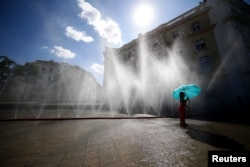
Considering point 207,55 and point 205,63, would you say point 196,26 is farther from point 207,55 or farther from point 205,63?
point 205,63

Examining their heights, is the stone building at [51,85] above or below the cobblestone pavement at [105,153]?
above

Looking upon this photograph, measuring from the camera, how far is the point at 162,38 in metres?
25.9

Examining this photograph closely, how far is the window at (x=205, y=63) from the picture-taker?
1945 cm

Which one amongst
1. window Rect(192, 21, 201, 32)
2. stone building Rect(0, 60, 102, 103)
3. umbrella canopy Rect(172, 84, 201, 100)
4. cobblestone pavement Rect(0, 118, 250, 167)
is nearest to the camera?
cobblestone pavement Rect(0, 118, 250, 167)

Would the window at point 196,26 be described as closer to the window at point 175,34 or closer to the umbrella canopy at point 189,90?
the window at point 175,34

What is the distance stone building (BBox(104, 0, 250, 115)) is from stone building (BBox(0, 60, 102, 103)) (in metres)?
29.6

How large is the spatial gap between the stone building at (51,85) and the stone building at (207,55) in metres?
29.6

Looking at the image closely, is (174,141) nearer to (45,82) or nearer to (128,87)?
(128,87)

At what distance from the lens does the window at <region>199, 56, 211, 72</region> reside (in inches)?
766

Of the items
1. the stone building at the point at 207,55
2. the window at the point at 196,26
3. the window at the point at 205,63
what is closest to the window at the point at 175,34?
the stone building at the point at 207,55

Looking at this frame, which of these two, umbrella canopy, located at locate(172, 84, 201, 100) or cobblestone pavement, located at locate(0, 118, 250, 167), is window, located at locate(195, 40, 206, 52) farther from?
cobblestone pavement, located at locate(0, 118, 250, 167)

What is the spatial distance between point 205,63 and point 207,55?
4.57ft

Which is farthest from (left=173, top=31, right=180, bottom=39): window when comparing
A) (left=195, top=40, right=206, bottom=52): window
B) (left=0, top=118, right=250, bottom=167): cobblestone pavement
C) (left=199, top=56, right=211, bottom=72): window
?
(left=0, top=118, right=250, bottom=167): cobblestone pavement

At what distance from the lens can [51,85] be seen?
187 feet
